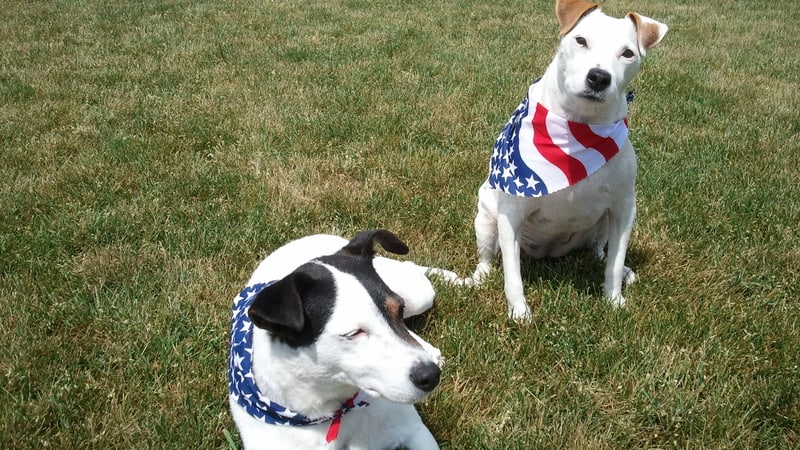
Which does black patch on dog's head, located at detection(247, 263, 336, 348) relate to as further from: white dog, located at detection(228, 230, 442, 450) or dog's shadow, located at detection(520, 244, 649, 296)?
dog's shadow, located at detection(520, 244, 649, 296)

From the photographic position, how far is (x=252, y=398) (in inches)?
111

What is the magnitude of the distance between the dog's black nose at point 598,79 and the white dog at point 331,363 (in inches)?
59.7

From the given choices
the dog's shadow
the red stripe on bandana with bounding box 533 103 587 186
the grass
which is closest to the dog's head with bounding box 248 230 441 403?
the grass

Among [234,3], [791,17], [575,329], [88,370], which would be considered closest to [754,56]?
[791,17]

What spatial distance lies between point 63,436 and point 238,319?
3.07ft

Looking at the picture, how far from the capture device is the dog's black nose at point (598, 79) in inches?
146

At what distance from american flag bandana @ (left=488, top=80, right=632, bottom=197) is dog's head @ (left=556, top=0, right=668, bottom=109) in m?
0.20

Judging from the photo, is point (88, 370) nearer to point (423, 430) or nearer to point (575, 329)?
point (423, 430)

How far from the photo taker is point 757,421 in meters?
3.26

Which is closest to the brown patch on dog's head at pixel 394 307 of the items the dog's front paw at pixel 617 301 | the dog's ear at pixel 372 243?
the dog's ear at pixel 372 243

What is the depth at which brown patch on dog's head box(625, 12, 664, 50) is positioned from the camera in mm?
3994

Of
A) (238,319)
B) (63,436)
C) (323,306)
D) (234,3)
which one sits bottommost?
(234,3)

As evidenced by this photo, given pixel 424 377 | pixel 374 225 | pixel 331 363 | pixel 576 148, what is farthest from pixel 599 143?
pixel 331 363

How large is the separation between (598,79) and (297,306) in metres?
2.21
